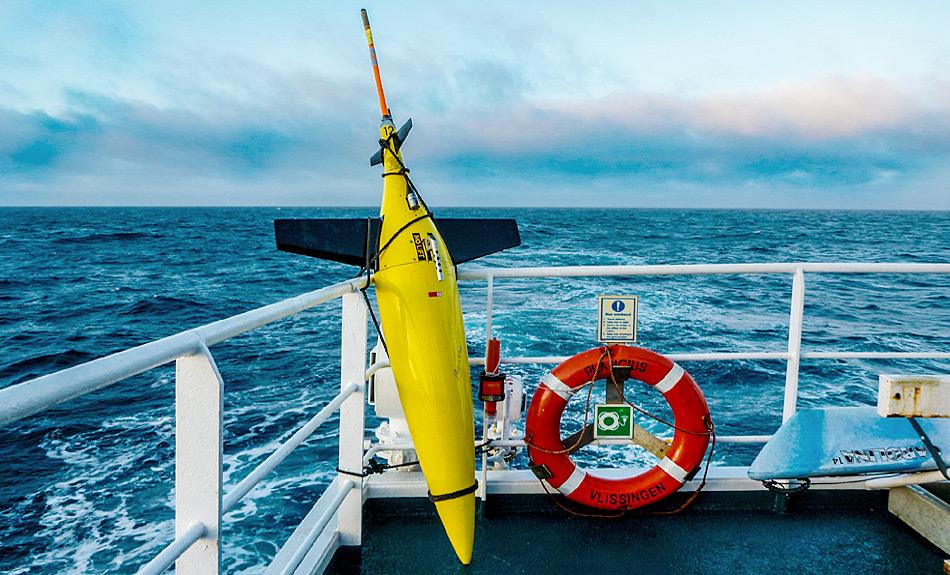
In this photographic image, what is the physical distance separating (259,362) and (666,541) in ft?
23.0

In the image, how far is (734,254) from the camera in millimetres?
22172

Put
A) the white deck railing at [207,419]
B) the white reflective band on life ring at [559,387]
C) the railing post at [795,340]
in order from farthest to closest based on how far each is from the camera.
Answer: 1. the white reflective band on life ring at [559,387]
2. the railing post at [795,340]
3. the white deck railing at [207,419]

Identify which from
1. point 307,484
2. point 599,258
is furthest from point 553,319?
point 599,258

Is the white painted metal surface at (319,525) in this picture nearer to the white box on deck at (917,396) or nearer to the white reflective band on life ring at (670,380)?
the white reflective band on life ring at (670,380)

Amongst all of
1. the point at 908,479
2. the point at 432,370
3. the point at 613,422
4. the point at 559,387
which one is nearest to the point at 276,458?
the point at 432,370

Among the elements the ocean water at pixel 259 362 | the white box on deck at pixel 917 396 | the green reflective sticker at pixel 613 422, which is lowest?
the ocean water at pixel 259 362

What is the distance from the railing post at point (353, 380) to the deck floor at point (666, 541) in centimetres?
26

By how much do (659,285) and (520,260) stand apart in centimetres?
444

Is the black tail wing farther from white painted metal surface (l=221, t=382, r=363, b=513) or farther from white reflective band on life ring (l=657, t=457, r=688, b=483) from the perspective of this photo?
white reflective band on life ring (l=657, t=457, r=688, b=483)

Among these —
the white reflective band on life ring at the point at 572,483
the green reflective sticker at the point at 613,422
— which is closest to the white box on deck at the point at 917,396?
the green reflective sticker at the point at 613,422

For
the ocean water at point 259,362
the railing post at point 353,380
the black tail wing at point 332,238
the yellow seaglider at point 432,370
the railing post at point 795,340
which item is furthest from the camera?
the ocean water at point 259,362

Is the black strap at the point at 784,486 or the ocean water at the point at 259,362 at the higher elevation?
the black strap at the point at 784,486

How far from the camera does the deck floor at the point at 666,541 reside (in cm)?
→ 185

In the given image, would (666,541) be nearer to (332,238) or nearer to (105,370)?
(332,238)
